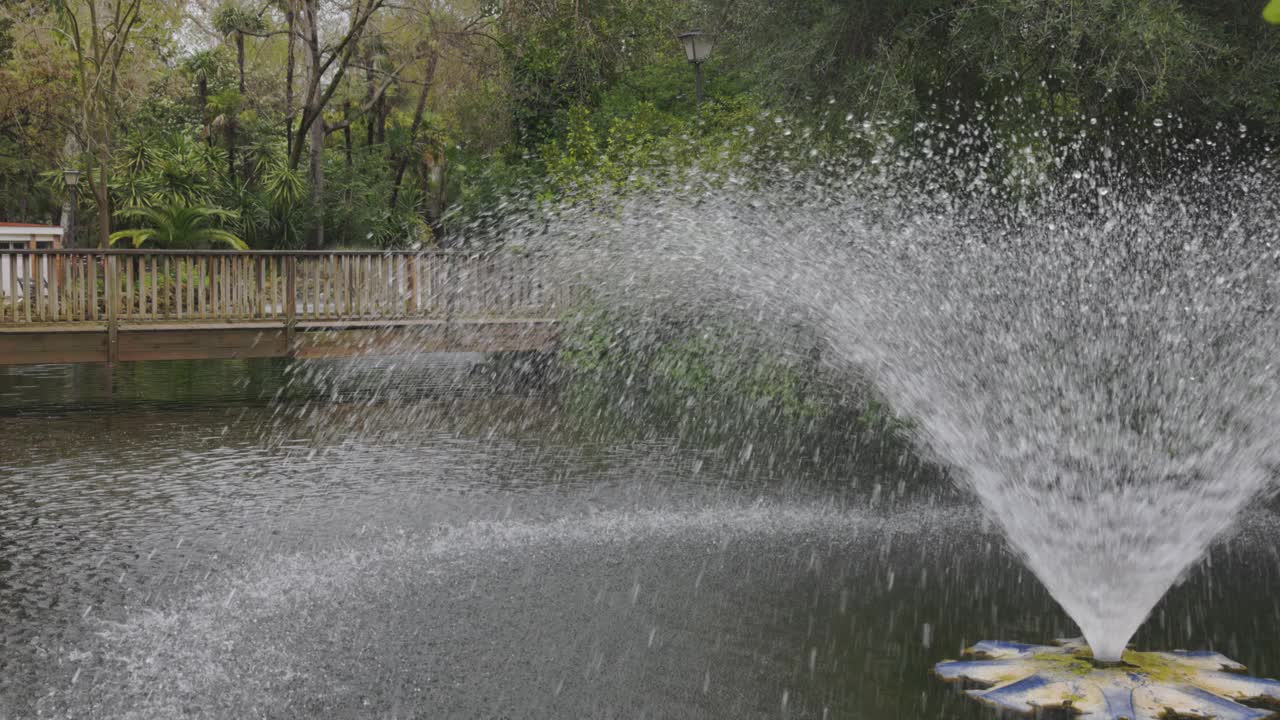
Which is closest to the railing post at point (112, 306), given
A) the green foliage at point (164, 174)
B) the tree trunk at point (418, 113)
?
the green foliage at point (164, 174)

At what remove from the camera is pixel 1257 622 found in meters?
6.71

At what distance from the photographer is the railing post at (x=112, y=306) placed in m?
16.1

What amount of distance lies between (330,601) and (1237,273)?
9.06 m

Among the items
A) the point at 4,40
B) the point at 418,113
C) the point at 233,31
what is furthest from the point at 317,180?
the point at 233,31

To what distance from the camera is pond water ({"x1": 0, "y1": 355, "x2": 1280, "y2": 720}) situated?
17.9 ft

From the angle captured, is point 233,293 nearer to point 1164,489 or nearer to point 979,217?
point 979,217

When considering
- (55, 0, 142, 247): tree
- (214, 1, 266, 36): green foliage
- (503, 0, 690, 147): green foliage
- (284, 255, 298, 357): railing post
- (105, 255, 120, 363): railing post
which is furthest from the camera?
(214, 1, 266, 36): green foliage

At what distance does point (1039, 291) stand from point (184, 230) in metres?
21.5

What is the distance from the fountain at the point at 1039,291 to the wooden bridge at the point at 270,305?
5266mm

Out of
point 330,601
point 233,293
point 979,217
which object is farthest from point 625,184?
point 330,601

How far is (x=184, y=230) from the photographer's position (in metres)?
27.4

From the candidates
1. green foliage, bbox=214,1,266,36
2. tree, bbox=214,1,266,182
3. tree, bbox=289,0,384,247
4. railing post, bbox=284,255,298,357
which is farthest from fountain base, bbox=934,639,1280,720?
green foliage, bbox=214,1,266,36

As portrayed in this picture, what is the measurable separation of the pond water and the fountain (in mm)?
855

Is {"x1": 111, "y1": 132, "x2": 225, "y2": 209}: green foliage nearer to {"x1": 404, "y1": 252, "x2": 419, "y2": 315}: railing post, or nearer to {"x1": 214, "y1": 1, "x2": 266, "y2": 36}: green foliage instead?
{"x1": 214, "y1": 1, "x2": 266, "y2": 36}: green foliage
